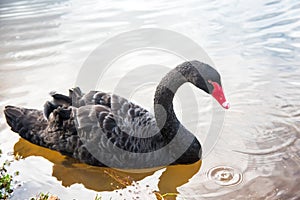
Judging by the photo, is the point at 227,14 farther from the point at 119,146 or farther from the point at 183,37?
the point at 119,146

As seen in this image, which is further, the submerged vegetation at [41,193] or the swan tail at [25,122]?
the swan tail at [25,122]

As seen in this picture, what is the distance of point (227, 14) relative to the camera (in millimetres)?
6250

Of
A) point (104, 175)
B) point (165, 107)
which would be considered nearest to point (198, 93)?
point (165, 107)

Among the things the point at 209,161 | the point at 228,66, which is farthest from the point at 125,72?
the point at 209,161

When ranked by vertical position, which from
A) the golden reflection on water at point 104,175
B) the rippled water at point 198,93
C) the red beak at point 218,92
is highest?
the red beak at point 218,92

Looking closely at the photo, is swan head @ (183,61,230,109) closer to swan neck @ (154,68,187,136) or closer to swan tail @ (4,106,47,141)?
swan neck @ (154,68,187,136)

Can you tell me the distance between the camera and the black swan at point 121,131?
10.9ft

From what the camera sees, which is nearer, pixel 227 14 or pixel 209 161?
pixel 209 161

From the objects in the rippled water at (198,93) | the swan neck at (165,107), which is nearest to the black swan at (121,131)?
the swan neck at (165,107)

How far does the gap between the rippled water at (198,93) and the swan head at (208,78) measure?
57 cm

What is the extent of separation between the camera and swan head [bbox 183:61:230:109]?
3.04 meters

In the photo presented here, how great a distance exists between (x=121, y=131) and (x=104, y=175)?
0.37 metres

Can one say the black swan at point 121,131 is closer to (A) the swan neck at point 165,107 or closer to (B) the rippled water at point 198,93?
(A) the swan neck at point 165,107

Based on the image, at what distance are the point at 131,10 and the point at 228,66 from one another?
95.3 inches
